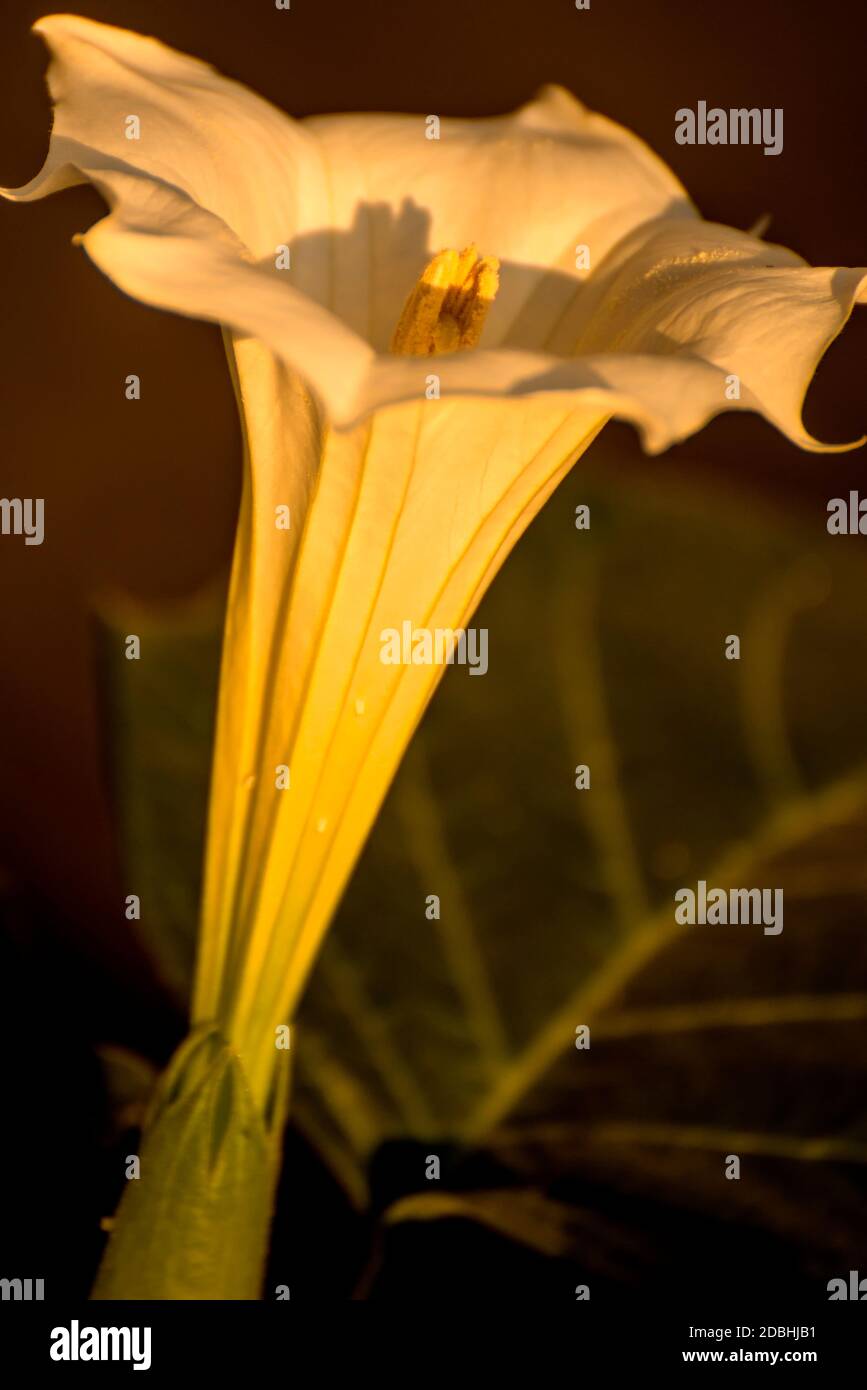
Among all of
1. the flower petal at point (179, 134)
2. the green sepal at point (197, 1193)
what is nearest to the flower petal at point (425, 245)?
the flower petal at point (179, 134)

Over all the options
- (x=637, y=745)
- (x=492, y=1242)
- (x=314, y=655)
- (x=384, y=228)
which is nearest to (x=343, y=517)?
(x=314, y=655)

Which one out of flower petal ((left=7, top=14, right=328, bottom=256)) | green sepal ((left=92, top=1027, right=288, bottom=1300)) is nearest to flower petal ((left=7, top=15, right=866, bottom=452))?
flower petal ((left=7, top=14, right=328, bottom=256))

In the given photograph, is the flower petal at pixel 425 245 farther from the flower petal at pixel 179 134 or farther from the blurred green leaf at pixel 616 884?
the blurred green leaf at pixel 616 884

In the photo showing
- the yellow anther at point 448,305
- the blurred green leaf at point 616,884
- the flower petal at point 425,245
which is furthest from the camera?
the blurred green leaf at point 616,884

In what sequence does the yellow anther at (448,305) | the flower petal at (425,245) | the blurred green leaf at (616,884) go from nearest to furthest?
the flower petal at (425,245) → the yellow anther at (448,305) → the blurred green leaf at (616,884)

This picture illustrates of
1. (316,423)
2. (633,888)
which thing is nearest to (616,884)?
(633,888)

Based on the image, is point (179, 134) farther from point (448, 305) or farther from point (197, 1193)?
point (197, 1193)

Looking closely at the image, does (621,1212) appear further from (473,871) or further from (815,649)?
(815,649)
